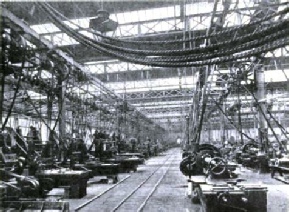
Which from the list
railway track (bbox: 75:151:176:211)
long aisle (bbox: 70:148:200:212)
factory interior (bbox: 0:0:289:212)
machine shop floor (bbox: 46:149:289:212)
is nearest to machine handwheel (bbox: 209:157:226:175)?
factory interior (bbox: 0:0:289:212)

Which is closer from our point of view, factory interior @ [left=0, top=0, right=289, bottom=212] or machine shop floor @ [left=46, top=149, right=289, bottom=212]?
factory interior @ [left=0, top=0, right=289, bottom=212]

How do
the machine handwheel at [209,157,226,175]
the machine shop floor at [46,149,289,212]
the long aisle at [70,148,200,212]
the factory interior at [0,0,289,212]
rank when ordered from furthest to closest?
1. the long aisle at [70,148,200,212]
2. the machine shop floor at [46,149,289,212]
3. the machine handwheel at [209,157,226,175]
4. the factory interior at [0,0,289,212]

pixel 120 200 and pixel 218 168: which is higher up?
pixel 218 168

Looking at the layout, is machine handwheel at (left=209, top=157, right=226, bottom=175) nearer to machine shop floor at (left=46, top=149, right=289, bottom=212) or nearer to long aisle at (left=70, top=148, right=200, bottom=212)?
machine shop floor at (left=46, top=149, right=289, bottom=212)

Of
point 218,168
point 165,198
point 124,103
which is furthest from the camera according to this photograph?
point 124,103

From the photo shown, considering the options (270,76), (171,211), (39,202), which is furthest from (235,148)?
(39,202)

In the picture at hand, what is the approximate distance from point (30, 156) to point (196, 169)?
4681 mm

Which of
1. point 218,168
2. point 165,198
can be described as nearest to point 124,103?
point 165,198

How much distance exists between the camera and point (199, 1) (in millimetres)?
14133

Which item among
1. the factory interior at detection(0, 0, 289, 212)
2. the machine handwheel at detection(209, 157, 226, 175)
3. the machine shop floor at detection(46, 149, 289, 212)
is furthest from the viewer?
the machine shop floor at detection(46, 149, 289, 212)

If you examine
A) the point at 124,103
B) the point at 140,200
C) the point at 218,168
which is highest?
the point at 124,103

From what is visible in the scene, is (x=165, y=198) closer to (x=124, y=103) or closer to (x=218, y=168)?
(x=218, y=168)

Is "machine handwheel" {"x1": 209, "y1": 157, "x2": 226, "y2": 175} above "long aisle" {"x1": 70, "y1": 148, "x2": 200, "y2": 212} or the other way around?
above

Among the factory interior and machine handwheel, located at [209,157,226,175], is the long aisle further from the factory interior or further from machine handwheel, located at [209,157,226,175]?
machine handwheel, located at [209,157,226,175]
